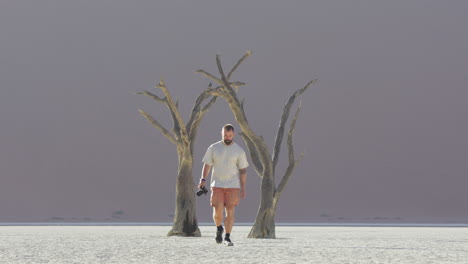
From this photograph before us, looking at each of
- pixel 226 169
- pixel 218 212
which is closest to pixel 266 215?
pixel 218 212

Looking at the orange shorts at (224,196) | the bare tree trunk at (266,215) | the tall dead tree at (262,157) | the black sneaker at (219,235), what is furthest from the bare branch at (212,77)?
the orange shorts at (224,196)

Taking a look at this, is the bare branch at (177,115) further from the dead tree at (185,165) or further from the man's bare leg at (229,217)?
the man's bare leg at (229,217)

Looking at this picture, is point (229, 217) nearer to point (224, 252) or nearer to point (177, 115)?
point (224, 252)

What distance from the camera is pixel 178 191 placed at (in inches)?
642

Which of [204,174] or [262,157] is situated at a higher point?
[262,157]

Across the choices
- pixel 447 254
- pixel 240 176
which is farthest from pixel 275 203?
pixel 447 254

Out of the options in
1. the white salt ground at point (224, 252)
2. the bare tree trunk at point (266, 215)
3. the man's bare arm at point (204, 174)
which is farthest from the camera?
the bare tree trunk at point (266, 215)

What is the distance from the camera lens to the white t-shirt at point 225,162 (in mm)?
12031

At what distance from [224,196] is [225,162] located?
0.54 m

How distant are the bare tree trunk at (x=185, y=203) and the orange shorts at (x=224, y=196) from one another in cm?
403

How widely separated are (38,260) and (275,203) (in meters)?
6.68

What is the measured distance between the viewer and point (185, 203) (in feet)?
53.3

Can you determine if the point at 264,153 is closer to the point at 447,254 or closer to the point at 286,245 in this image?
the point at 286,245

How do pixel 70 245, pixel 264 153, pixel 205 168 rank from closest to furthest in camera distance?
pixel 205 168
pixel 70 245
pixel 264 153
